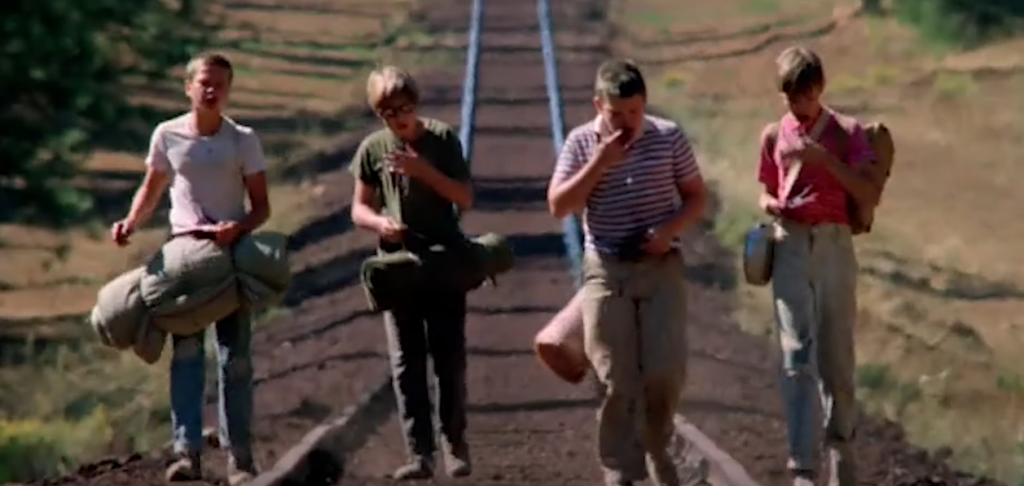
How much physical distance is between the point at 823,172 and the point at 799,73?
1.21 feet

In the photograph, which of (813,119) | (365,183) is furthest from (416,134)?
(813,119)

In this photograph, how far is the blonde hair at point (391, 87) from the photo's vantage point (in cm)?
935

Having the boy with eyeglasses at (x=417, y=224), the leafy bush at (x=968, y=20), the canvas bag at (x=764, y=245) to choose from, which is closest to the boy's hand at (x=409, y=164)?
the boy with eyeglasses at (x=417, y=224)

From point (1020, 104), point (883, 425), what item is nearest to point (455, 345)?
point (883, 425)

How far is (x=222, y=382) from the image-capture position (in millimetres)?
9609

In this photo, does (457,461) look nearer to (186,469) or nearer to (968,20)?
(186,469)

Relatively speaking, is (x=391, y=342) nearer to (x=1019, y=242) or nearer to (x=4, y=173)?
(x=4, y=173)

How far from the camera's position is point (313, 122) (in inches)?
1187

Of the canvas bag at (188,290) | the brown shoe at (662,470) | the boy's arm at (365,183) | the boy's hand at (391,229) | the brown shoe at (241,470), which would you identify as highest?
the boy's arm at (365,183)

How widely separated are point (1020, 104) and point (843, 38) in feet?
31.2

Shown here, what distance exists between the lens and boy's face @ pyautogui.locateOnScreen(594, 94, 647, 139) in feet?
28.0

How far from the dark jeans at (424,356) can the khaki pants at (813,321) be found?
1.45m

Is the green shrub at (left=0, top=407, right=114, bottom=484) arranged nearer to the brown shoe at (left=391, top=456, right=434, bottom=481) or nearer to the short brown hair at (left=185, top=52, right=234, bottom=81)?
the brown shoe at (left=391, top=456, right=434, bottom=481)

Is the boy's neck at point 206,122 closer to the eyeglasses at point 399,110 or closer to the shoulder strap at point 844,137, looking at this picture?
the eyeglasses at point 399,110
